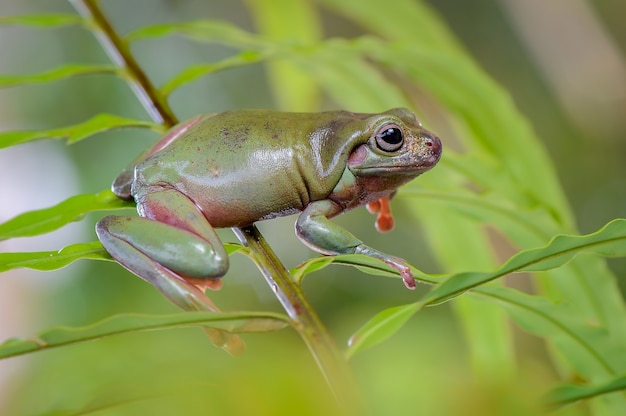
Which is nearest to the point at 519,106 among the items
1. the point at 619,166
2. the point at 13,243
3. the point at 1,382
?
the point at 619,166

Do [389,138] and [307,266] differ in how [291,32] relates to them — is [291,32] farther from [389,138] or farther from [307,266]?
[307,266]

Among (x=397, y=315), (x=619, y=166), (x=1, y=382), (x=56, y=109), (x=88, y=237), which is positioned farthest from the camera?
(x=619, y=166)

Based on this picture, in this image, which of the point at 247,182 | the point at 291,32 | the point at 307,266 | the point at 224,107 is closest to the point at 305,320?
the point at 307,266

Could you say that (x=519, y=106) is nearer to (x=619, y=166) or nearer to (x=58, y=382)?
(x=619, y=166)

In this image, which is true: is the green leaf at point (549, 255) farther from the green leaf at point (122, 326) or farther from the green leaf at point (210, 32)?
the green leaf at point (210, 32)

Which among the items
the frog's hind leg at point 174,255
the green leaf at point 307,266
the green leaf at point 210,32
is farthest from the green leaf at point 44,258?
the green leaf at point 210,32

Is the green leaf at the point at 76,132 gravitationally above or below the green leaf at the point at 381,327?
above

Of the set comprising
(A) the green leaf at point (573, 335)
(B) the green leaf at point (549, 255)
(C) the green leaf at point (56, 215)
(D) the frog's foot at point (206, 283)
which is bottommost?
(A) the green leaf at point (573, 335)

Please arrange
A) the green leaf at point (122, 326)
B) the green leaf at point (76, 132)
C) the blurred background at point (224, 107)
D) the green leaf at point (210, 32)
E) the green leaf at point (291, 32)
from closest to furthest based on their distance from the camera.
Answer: the green leaf at point (122, 326)
the green leaf at point (76, 132)
the green leaf at point (210, 32)
the green leaf at point (291, 32)
the blurred background at point (224, 107)
